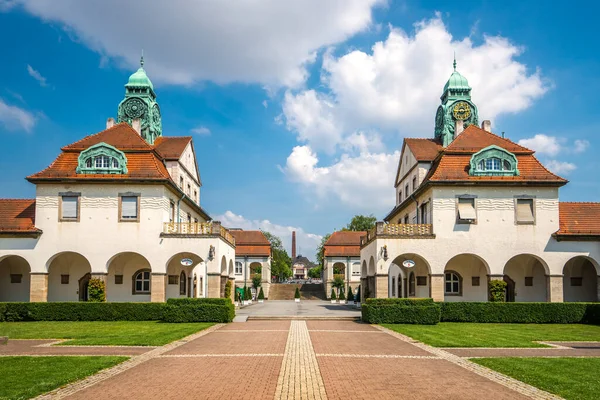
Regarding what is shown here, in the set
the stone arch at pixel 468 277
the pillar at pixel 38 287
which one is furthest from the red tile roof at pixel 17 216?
the stone arch at pixel 468 277

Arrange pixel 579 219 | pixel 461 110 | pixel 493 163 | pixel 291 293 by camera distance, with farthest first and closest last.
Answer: pixel 291 293 → pixel 461 110 → pixel 579 219 → pixel 493 163

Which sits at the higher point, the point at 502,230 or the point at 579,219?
the point at 579,219

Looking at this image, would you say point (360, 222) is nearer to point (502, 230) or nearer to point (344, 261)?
point (344, 261)

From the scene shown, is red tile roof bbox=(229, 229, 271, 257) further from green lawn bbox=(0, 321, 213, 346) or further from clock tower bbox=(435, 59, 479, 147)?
green lawn bbox=(0, 321, 213, 346)

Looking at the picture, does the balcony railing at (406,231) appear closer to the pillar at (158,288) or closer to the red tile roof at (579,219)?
the red tile roof at (579,219)

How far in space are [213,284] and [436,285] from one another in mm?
12055

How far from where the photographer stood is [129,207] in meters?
30.1

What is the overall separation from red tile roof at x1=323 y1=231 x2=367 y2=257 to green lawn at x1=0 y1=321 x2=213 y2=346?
138 ft

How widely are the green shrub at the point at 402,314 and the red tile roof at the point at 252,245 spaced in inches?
1636

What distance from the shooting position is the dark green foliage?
28.9 meters

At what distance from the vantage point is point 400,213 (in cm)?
4081

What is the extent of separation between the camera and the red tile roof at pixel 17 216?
29719mm

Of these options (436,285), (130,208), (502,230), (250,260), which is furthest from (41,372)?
(250,260)

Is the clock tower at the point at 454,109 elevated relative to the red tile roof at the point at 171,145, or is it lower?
elevated
